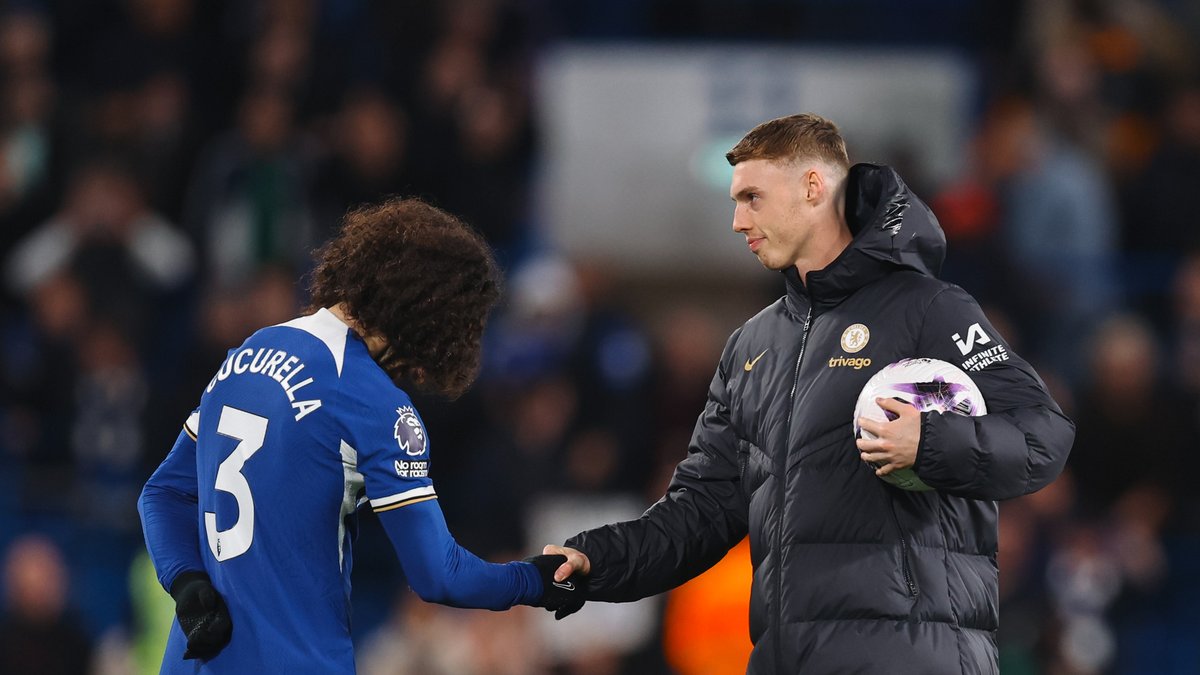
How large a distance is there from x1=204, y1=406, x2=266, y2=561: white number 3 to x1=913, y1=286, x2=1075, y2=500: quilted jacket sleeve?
5.46 feet

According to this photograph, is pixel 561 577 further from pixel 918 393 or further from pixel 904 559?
pixel 918 393

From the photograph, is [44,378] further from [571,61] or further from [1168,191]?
[1168,191]

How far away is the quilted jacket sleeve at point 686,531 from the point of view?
16.8ft

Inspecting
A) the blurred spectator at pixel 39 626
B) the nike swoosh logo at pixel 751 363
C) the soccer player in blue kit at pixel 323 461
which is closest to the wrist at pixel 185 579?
the soccer player in blue kit at pixel 323 461

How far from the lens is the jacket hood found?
4734 millimetres

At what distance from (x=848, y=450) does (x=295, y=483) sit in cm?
147

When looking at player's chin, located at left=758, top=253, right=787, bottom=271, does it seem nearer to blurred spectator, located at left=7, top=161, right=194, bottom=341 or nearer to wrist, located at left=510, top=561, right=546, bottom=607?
Answer: wrist, located at left=510, top=561, right=546, bottom=607

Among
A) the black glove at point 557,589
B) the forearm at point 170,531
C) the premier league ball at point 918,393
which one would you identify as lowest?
the black glove at point 557,589

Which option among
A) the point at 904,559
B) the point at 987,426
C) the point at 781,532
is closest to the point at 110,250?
the point at 781,532

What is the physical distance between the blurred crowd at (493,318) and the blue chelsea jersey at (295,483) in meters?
5.11

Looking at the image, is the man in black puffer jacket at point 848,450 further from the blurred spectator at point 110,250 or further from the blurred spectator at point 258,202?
the blurred spectator at point 110,250

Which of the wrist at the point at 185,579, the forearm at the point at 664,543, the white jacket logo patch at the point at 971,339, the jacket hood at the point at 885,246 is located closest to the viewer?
the wrist at the point at 185,579

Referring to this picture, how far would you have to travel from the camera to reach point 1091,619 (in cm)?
969

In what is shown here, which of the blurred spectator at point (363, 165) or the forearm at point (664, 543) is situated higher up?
the blurred spectator at point (363, 165)
